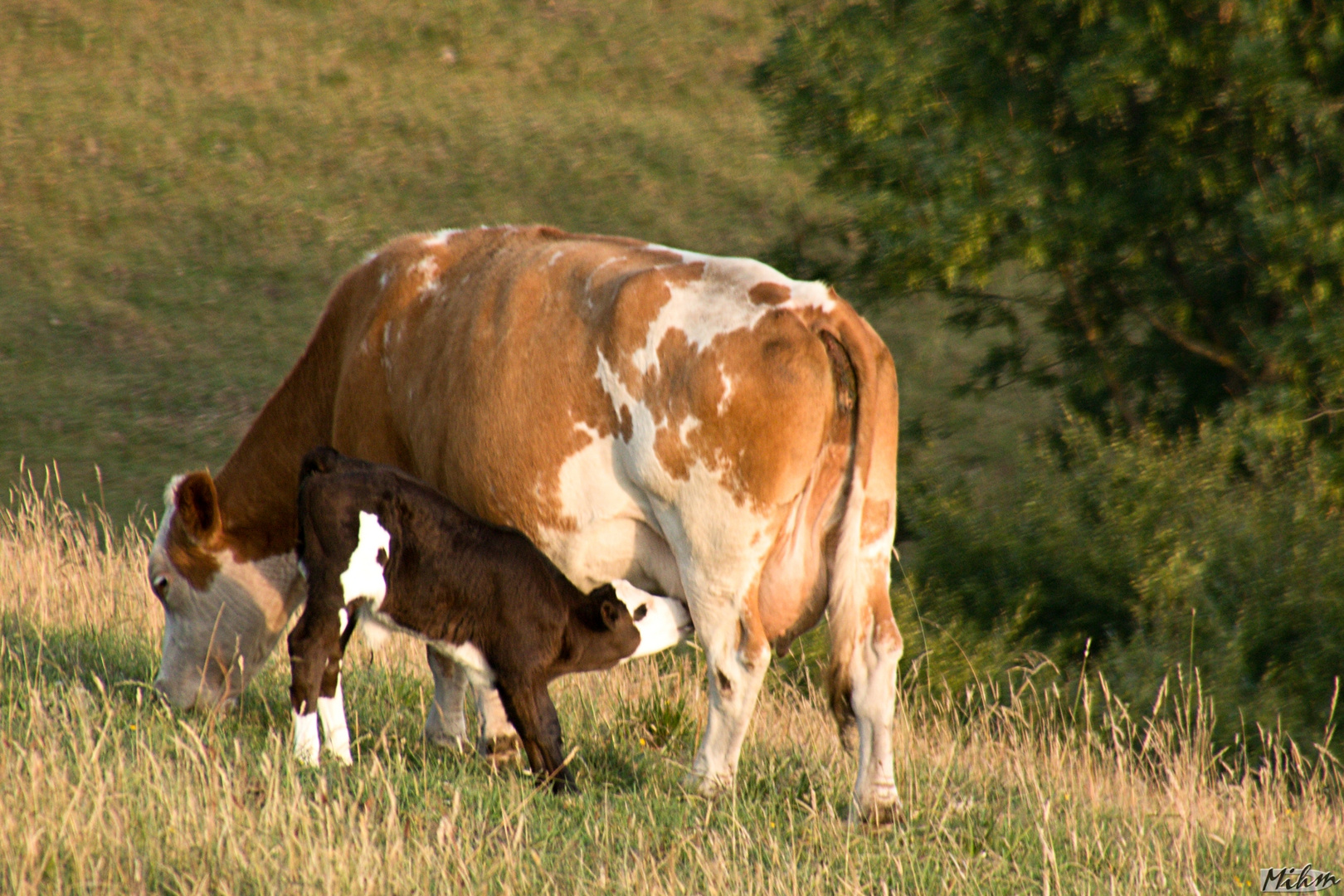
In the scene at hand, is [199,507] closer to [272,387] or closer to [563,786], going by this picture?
[563,786]

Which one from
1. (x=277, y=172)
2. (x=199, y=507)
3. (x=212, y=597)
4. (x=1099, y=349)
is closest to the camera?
(x=199, y=507)

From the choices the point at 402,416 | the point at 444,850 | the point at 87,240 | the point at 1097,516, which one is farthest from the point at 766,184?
the point at 444,850

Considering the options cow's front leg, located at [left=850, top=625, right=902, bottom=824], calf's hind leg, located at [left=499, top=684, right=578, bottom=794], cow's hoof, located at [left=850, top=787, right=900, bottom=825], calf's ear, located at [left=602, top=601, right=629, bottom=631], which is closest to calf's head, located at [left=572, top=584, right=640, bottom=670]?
calf's ear, located at [left=602, top=601, right=629, bottom=631]

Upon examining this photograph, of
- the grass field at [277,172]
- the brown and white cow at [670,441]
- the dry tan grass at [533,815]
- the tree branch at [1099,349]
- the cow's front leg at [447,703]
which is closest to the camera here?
the dry tan grass at [533,815]

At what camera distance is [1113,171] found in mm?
10320

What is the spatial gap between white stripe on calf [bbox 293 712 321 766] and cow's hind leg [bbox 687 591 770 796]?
48.9 inches

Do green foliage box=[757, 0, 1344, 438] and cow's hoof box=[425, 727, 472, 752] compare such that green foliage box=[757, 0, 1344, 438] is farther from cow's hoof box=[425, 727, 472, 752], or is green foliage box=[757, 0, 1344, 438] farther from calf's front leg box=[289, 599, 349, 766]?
calf's front leg box=[289, 599, 349, 766]

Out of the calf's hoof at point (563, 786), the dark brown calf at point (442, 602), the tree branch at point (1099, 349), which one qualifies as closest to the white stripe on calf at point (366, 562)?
the dark brown calf at point (442, 602)

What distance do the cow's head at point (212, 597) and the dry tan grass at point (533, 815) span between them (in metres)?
0.19

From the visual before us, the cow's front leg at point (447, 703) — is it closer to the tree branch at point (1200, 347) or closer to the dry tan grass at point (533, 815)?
the dry tan grass at point (533, 815)

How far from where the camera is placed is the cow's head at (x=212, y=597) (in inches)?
208

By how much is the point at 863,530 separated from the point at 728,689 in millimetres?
705

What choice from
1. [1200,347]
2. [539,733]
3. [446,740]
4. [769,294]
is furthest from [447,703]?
[1200,347]

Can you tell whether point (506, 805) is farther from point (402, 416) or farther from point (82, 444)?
point (82, 444)
